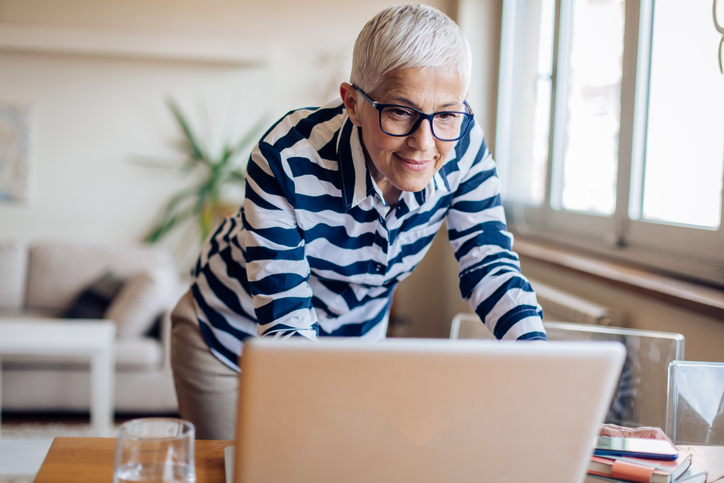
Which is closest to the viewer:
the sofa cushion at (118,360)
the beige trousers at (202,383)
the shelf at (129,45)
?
the beige trousers at (202,383)

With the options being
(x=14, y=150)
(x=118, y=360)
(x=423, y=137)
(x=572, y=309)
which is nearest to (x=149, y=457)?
(x=423, y=137)

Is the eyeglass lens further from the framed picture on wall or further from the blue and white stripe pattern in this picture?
the framed picture on wall

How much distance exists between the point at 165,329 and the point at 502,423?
297cm

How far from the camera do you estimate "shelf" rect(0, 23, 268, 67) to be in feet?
12.9

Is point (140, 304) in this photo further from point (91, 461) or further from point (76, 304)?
point (91, 461)

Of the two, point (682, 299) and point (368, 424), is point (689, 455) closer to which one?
point (368, 424)

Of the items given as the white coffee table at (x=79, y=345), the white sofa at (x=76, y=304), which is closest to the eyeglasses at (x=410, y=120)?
the white coffee table at (x=79, y=345)

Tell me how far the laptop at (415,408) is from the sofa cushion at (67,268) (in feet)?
11.2

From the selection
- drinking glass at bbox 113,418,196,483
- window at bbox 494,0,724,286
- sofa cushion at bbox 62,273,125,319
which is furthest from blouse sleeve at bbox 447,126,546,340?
sofa cushion at bbox 62,273,125,319

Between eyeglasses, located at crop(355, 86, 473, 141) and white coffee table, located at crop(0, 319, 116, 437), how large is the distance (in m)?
2.28

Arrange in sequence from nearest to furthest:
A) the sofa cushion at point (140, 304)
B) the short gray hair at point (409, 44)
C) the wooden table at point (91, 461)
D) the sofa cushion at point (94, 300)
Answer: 1. the wooden table at point (91, 461)
2. the short gray hair at point (409, 44)
3. the sofa cushion at point (140, 304)
4. the sofa cushion at point (94, 300)

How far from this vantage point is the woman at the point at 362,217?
0.98m

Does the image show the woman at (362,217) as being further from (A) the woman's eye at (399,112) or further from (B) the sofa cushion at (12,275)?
(B) the sofa cushion at (12,275)

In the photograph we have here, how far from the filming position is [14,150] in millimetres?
4148
